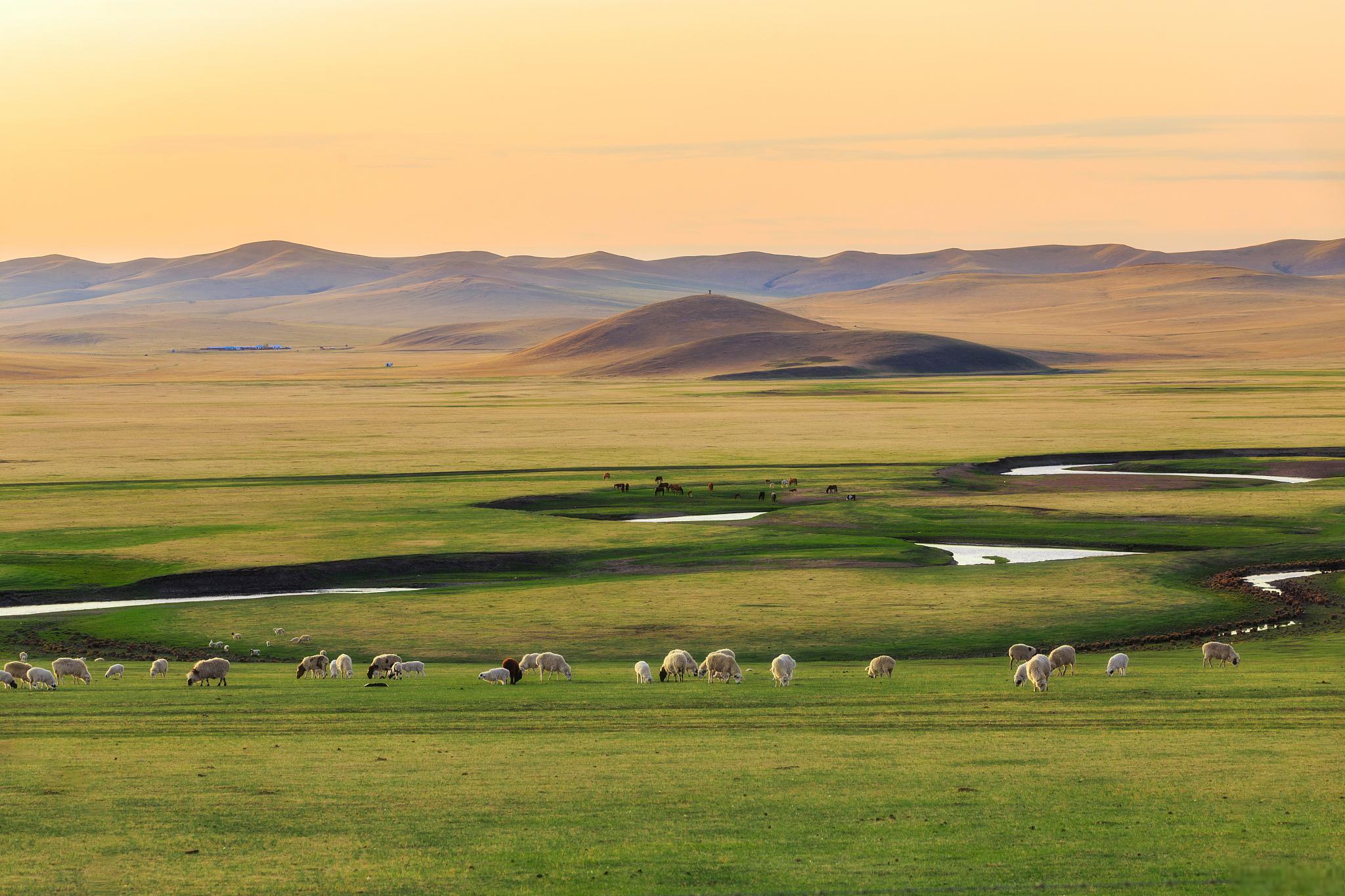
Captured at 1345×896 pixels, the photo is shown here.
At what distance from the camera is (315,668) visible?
91.6 ft

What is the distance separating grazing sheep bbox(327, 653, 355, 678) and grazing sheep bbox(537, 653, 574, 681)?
3803 millimetres

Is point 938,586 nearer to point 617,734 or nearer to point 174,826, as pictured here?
point 617,734

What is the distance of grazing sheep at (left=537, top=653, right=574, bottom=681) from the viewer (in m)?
27.1

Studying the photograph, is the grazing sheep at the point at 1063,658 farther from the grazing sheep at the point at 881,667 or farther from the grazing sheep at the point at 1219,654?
the grazing sheep at the point at 881,667

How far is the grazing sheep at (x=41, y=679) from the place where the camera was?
2591cm

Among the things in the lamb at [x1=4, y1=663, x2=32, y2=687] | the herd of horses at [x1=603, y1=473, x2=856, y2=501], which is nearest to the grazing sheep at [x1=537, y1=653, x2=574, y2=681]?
the lamb at [x1=4, y1=663, x2=32, y2=687]

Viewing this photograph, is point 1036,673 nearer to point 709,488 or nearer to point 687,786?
point 687,786

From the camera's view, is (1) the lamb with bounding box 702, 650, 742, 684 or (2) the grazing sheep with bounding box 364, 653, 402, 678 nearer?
(1) the lamb with bounding box 702, 650, 742, 684

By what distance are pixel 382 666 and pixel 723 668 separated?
22.2 ft

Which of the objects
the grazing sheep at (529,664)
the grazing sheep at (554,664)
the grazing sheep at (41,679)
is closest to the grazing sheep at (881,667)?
the grazing sheep at (554,664)

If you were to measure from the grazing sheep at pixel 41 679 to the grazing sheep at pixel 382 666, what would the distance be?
5.68 m

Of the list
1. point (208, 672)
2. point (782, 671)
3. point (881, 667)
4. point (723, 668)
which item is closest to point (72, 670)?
point (208, 672)

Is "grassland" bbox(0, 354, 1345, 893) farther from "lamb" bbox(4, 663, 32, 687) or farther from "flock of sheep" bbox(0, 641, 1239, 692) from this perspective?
"lamb" bbox(4, 663, 32, 687)

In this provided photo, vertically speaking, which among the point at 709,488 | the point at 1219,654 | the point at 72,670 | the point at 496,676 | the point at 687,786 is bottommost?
the point at 1219,654
